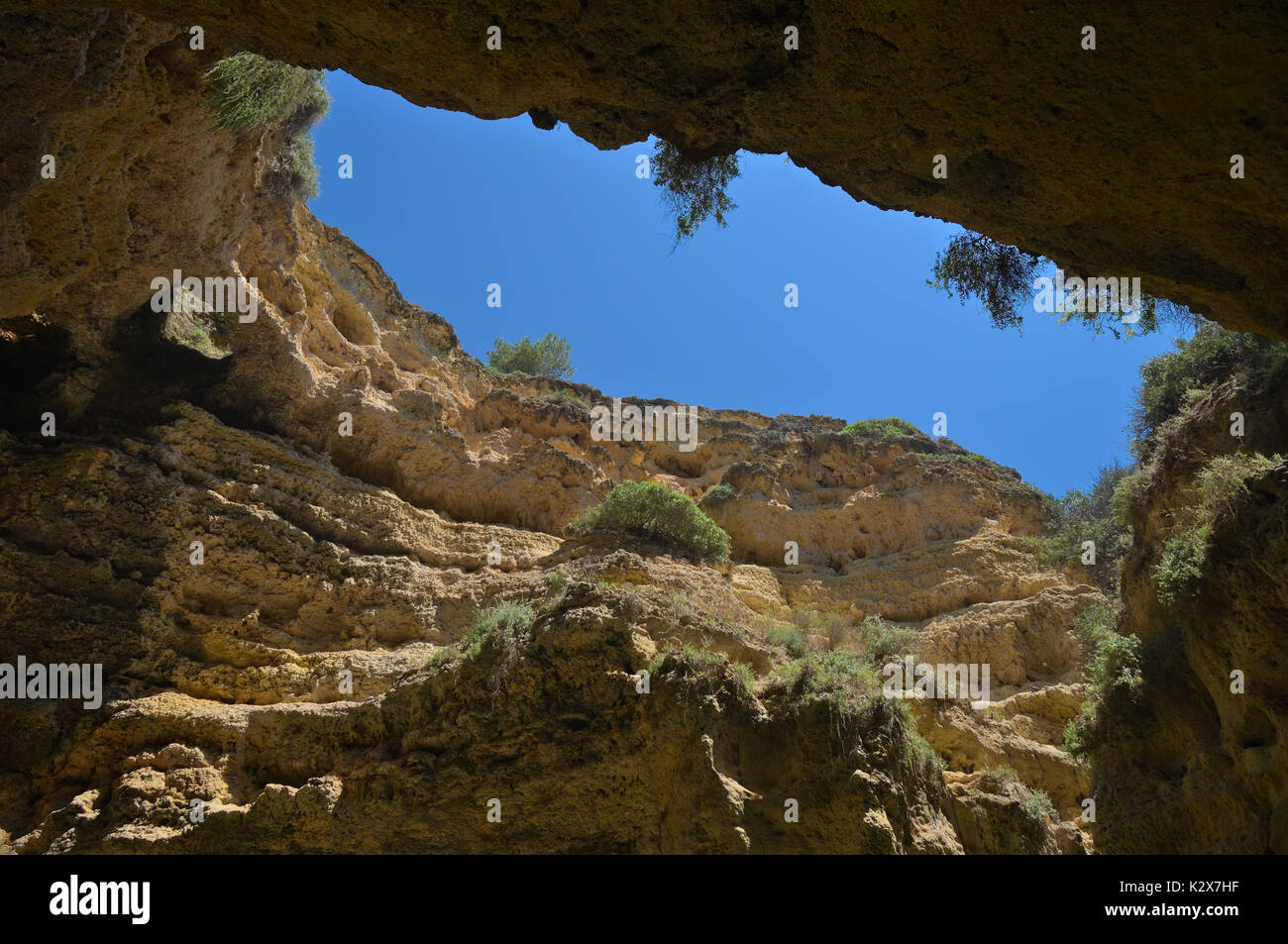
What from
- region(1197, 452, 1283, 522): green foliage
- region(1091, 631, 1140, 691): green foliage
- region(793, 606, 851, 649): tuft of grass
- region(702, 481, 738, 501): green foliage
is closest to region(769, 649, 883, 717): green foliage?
region(1091, 631, 1140, 691): green foliage

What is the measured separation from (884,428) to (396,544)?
16723 millimetres

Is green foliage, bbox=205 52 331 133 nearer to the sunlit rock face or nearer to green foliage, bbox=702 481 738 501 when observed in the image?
the sunlit rock face

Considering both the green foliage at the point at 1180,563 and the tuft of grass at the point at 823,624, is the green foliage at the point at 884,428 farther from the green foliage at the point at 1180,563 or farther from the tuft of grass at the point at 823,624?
the green foliage at the point at 1180,563

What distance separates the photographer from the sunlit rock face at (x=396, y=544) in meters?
5.39

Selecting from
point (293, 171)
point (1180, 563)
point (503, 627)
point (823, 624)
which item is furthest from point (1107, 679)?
point (293, 171)

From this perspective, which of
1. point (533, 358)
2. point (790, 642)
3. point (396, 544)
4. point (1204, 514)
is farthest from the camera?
point (533, 358)

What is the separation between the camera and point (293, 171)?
47.4 feet

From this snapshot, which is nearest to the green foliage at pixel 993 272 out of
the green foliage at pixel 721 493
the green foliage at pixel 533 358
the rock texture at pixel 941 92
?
the rock texture at pixel 941 92

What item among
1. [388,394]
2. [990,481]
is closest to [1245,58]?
[388,394]

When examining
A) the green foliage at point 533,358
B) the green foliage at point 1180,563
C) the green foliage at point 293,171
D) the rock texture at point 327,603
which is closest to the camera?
the rock texture at point 327,603

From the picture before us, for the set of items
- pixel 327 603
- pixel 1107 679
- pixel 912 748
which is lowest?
pixel 912 748

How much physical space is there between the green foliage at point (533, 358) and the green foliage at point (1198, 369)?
64.4 ft

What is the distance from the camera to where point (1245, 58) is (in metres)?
4.24

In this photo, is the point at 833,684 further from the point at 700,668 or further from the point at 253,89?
the point at 253,89
